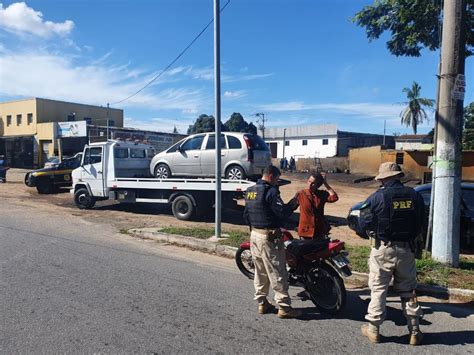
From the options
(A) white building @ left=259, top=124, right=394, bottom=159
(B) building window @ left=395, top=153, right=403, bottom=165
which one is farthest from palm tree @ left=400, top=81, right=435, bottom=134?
(B) building window @ left=395, top=153, right=403, bottom=165

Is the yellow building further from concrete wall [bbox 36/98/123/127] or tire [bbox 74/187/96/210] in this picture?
tire [bbox 74/187/96/210]

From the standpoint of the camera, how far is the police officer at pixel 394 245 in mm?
3988

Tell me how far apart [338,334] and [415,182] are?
2122 centimetres

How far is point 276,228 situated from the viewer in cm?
464

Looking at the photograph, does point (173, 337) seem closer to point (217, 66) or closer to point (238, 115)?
point (217, 66)

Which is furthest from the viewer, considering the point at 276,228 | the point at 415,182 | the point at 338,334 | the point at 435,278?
the point at 415,182

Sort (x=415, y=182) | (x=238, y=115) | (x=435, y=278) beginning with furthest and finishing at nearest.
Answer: (x=238, y=115)
(x=415, y=182)
(x=435, y=278)

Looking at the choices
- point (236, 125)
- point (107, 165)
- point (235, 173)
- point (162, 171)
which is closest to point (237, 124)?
point (236, 125)

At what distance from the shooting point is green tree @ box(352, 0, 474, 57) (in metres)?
9.69

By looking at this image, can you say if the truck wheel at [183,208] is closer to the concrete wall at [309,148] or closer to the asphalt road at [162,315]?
the asphalt road at [162,315]

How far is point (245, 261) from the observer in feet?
20.7

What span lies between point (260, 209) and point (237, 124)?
223 feet

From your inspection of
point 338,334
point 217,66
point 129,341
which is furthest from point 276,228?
point 217,66

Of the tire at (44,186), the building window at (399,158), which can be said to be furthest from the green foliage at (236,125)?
the tire at (44,186)
